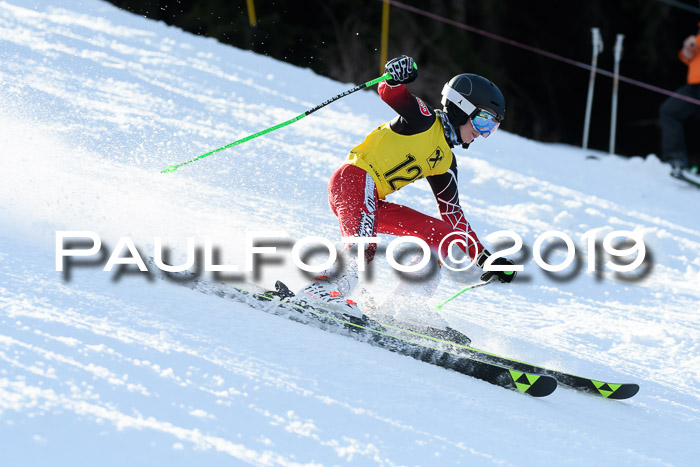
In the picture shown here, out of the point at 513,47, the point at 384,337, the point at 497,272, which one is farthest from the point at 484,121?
the point at 513,47

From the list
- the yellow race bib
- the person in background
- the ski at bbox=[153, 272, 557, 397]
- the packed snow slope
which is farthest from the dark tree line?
the ski at bbox=[153, 272, 557, 397]

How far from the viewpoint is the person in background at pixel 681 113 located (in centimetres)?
Result: 790

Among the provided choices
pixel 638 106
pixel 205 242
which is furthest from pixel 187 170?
pixel 638 106

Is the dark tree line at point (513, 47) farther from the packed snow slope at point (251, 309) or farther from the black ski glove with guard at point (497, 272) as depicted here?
the black ski glove with guard at point (497, 272)

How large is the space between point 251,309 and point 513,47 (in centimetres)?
1351

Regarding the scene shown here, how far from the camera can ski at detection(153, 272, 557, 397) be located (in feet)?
10.7

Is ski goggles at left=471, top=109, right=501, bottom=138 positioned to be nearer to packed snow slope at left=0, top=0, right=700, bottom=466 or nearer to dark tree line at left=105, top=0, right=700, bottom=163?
packed snow slope at left=0, top=0, right=700, bottom=466

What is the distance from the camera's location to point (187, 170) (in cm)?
577

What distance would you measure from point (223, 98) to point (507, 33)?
935cm

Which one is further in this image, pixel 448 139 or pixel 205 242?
pixel 205 242

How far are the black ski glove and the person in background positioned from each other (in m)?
5.18

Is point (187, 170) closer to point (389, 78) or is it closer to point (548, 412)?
point (389, 78)

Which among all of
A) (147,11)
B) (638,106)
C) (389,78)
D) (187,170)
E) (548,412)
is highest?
(147,11)

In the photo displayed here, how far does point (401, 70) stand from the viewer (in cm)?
351
